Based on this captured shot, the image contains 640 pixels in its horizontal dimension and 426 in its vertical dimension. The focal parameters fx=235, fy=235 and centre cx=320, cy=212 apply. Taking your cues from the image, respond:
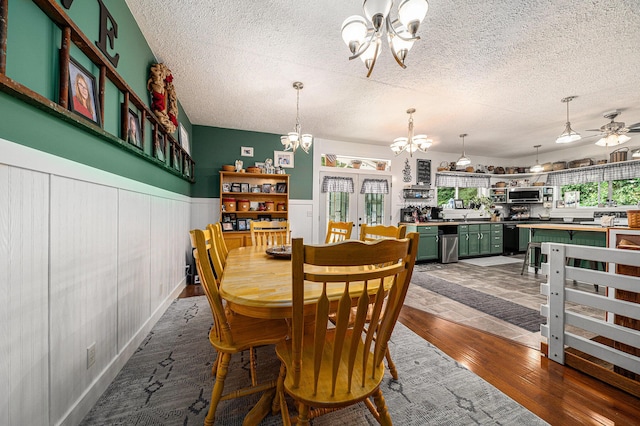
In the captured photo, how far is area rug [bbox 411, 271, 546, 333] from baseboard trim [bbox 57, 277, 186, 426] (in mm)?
3379

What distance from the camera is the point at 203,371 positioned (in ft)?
5.36

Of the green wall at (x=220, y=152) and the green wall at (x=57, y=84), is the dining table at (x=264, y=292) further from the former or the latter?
the green wall at (x=220, y=152)

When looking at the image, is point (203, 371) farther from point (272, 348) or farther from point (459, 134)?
point (459, 134)

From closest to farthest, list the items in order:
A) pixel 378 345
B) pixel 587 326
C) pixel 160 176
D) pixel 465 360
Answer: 1. pixel 378 345
2. pixel 587 326
3. pixel 465 360
4. pixel 160 176

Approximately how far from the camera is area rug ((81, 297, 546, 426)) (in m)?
1.25

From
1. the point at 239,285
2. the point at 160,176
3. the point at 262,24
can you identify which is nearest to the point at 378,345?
the point at 239,285

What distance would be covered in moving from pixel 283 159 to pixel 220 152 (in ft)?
4.01

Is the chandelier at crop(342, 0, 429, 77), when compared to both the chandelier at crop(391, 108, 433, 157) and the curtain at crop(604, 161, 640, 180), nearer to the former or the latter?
the chandelier at crop(391, 108, 433, 157)

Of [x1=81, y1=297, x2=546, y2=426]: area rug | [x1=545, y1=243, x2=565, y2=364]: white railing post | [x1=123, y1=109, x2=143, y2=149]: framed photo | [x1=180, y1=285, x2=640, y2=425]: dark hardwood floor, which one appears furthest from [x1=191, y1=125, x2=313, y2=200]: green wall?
[x1=545, y1=243, x2=565, y2=364]: white railing post

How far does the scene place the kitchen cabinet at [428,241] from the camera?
522 cm

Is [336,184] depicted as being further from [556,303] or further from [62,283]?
[62,283]

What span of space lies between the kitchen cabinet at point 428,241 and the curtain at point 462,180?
162 centimetres

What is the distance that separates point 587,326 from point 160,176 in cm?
386

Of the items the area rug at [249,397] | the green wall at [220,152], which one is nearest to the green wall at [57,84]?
the area rug at [249,397]
